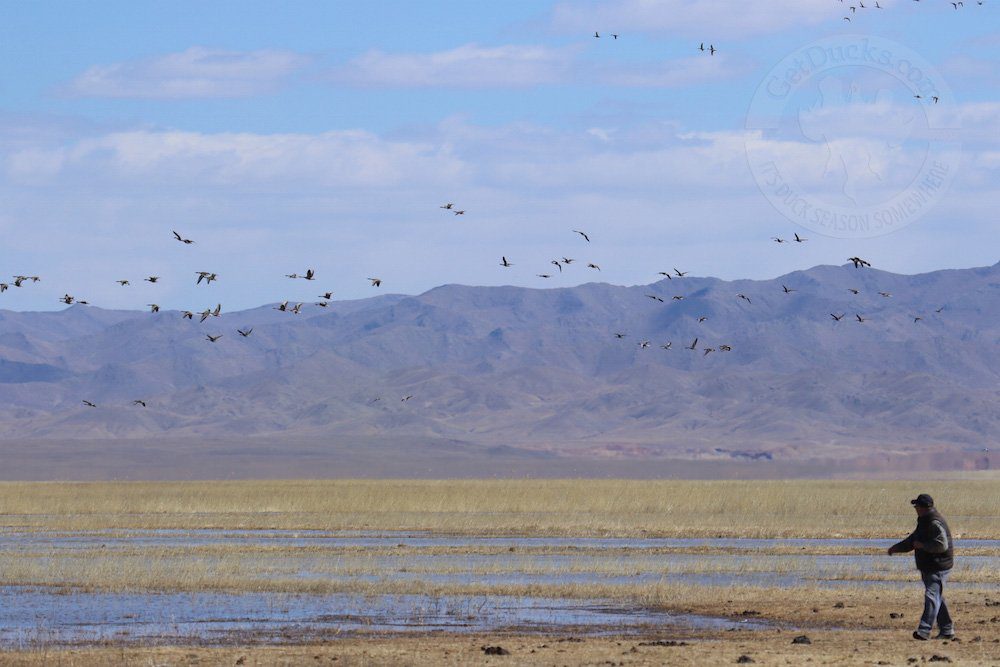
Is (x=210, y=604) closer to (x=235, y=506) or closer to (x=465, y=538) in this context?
(x=465, y=538)

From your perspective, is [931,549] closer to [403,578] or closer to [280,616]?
[280,616]

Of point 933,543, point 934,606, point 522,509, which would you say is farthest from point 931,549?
point 522,509

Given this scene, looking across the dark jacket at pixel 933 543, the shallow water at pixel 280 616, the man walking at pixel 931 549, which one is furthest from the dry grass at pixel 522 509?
the dark jacket at pixel 933 543

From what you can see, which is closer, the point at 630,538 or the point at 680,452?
the point at 630,538

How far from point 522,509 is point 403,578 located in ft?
96.5

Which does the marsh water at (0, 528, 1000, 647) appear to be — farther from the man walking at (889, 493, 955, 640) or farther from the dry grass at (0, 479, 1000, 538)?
the man walking at (889, 493, 955, 640)

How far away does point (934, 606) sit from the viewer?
22.2m

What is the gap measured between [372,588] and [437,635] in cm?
779

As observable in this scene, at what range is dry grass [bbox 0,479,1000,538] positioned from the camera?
52.7m

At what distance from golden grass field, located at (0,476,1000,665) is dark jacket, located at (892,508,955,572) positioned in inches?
45.9

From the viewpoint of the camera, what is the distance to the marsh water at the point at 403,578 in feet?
86.3

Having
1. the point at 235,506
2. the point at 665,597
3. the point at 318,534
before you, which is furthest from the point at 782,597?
the point at 235,506

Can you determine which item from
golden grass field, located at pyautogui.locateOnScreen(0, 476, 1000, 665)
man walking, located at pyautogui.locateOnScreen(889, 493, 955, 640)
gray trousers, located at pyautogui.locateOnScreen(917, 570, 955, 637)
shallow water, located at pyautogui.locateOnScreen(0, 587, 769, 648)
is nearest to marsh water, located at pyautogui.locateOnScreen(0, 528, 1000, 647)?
shallow water, located at pyautogui.locateOnScreen(0, 587, 769, 648)

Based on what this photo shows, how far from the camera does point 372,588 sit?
3241 centimetres
